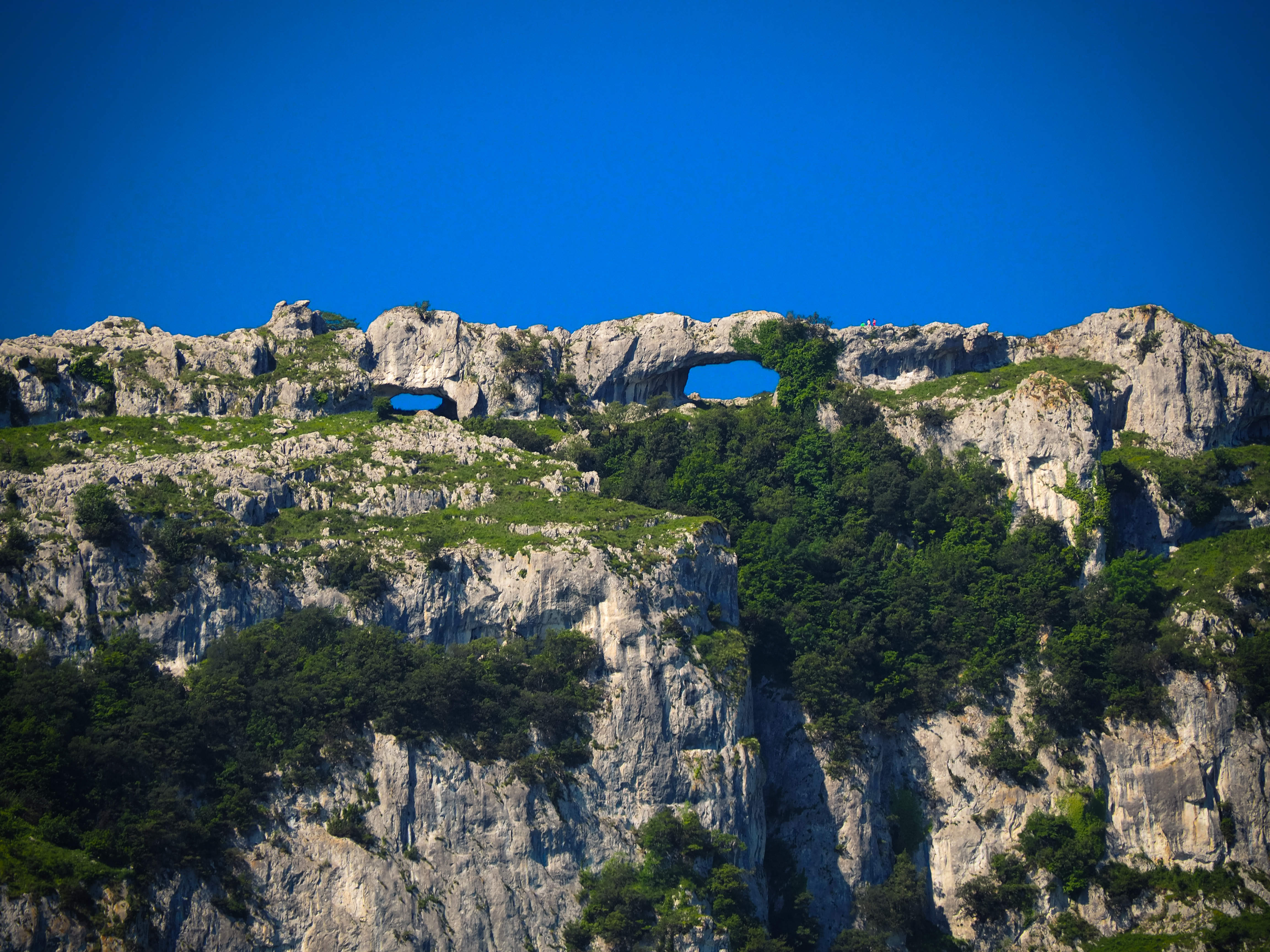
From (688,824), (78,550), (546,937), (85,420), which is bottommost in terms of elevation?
(546,937)

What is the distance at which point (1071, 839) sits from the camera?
79.4 m

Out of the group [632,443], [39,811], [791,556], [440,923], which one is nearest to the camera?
[39,811]

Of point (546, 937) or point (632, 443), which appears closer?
point (546, 937)

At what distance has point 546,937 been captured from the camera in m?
71.3

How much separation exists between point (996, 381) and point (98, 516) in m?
52.9

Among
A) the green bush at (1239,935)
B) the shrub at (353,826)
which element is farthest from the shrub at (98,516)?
the green bush at (1239,935)

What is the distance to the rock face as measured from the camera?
71250 mm

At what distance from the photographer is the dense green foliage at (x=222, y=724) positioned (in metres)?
65.8

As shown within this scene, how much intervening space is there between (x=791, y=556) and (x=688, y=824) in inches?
738

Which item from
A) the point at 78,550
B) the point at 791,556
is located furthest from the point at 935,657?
the point at 78,550

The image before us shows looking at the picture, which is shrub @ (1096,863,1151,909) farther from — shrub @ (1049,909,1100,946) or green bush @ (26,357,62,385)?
green bush @ (26,357,62,385)

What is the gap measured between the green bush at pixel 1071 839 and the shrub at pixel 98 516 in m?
46.2

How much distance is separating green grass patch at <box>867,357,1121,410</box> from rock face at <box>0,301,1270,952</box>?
0.87ft

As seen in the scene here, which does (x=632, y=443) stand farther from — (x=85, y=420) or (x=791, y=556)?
(x=85, y=420)
